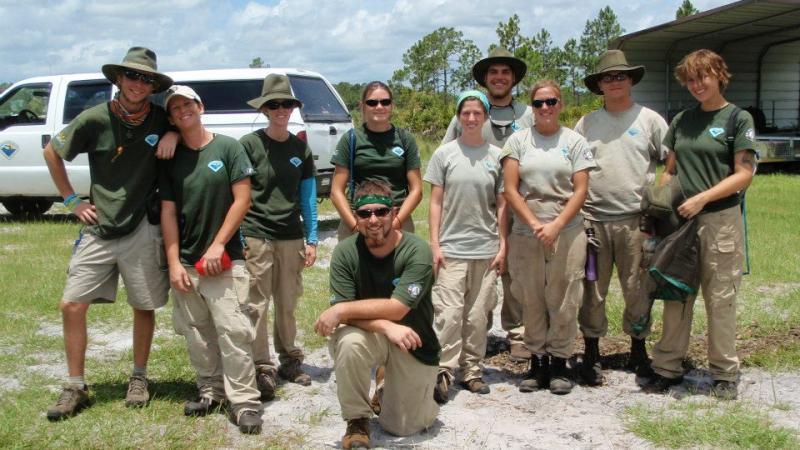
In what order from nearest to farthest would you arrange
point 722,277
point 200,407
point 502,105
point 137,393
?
point 200,407
point 137,393
point 722,277
point 502,105

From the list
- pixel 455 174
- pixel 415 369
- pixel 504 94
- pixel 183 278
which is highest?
pixel 504 94

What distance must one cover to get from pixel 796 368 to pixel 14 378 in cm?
489

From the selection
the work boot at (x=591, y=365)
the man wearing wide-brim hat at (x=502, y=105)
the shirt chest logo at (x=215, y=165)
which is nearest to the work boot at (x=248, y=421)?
the shirt chest logo at (x=215, y=165)

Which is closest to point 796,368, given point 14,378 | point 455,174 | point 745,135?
point 745,135

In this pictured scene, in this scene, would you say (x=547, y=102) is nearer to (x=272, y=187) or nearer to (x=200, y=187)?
(x=272, y=187)

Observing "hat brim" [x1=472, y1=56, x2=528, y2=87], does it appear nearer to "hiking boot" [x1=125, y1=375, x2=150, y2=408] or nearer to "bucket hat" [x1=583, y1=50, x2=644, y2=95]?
"bucket hat" [x1=583, y1=50, x2=644, y2=95]

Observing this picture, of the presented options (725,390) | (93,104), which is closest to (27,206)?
(93,104)

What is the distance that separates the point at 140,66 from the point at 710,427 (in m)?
3.45

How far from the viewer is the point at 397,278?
148 inches

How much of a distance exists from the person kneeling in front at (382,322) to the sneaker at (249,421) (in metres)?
0.49

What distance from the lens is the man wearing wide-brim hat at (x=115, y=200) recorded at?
3975 millimetres

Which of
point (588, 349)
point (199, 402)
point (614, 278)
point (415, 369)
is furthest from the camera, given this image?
point (614, 278)

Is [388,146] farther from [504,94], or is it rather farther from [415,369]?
[415,369]

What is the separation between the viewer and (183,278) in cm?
399
